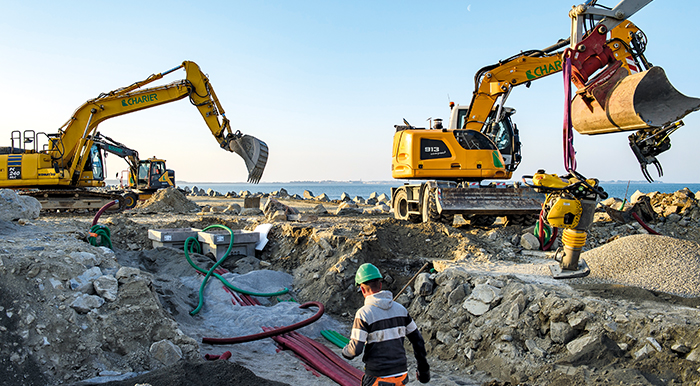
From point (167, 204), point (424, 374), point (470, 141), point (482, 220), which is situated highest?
point (470, 141)

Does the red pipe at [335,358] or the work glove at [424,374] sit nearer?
the work glove at [424,374]

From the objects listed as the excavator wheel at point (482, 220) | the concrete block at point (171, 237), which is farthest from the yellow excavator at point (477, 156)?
the concrete block at point (171, 237)

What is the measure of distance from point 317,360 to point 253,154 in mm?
8462

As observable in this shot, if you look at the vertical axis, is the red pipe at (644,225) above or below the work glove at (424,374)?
above

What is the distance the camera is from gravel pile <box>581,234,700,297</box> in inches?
221

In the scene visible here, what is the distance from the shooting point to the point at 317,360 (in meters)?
5.25

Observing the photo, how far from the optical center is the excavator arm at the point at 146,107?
42.4ft

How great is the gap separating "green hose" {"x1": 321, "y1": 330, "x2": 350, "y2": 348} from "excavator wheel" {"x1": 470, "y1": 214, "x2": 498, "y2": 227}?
18.2 ft

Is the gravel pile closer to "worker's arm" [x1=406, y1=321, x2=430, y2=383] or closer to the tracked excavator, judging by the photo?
"worker's arm" [x1=406, y1=321, x2=430, y2=383]

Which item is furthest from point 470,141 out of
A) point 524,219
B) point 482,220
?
point 524,219

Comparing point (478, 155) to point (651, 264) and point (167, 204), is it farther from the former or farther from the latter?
point (167, 204)

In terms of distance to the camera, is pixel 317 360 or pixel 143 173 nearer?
pixel 317 360

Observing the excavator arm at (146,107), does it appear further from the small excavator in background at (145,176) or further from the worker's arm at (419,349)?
the worker's arm at (419,349)

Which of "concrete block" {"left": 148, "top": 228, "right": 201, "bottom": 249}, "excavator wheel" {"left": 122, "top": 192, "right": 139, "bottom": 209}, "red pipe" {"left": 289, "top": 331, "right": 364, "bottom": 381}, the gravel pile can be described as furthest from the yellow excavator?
"excavator wheel" {"left": 122, "top": 192, "right": 139, "bottom": 209}
